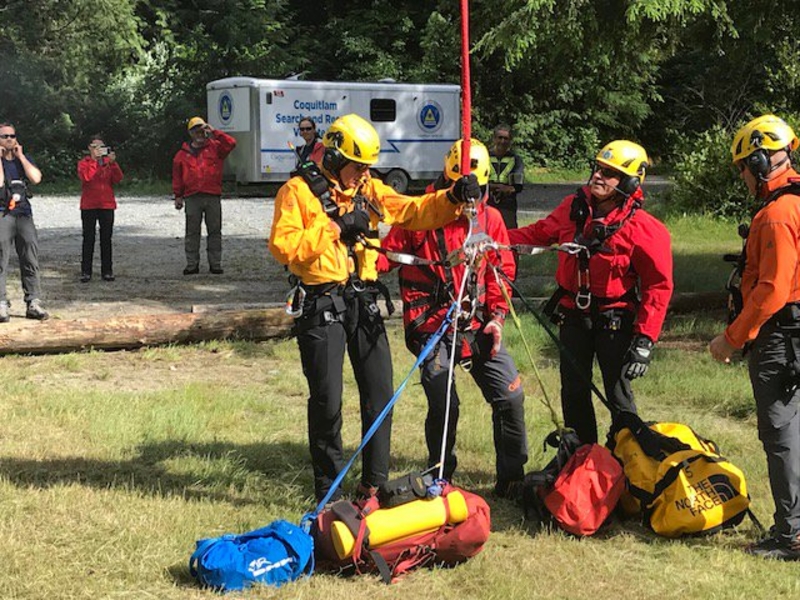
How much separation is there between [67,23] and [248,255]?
20.0 meters

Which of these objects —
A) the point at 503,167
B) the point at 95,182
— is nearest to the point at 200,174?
the point at 95,182

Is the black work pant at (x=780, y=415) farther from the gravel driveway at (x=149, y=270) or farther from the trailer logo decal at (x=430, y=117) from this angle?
the trailer logo decal at (x=430, y=117)

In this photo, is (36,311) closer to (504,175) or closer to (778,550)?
(504,175)

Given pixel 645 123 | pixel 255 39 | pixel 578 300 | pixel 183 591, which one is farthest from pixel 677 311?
pixel 645 123

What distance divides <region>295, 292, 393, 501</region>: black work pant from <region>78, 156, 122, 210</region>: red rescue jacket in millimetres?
9536

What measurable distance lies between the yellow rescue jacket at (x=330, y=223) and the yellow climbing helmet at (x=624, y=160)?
1035mm

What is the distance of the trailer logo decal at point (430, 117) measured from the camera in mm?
30047

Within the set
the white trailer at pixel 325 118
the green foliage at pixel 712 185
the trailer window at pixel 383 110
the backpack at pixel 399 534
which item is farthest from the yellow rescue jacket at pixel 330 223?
the trailer window at pixel 383 110

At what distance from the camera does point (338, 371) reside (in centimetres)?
583

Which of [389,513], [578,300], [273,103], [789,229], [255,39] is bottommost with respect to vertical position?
[389,513]

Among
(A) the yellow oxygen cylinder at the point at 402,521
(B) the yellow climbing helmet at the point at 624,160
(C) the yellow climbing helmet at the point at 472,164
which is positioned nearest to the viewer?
(A) the yellow oxygen cylinder at the point at 402,521

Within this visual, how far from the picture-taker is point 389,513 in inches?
210

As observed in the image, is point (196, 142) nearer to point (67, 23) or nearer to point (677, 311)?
point (677, 311)

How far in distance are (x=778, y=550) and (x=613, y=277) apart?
1.81 meters
